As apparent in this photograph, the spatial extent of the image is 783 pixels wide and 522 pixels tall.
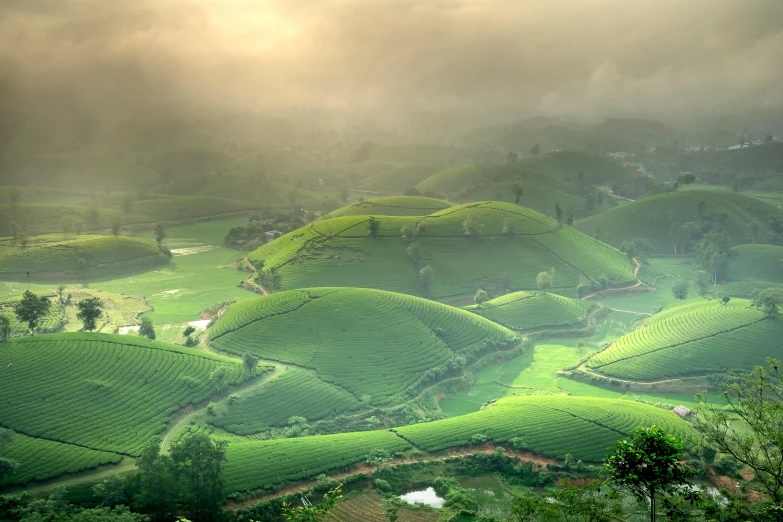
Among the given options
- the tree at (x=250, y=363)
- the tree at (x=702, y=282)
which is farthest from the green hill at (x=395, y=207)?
the tree at (x=250, y=363)

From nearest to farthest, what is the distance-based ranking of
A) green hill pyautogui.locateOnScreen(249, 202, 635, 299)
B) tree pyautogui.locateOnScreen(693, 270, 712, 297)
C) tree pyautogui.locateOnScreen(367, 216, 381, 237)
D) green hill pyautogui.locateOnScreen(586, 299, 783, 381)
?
1. green hill pyautogui.locateOnScreen(586, 299, 783, 381)
2. green hill pyautogui.locateOnScreen(249, 202, 635, 299)
3. tree pyautogui.locateOnScreen(693, 270, 712, 297)
4. tree pyautogui.locateOnScreen(367, 216, 381, 237)

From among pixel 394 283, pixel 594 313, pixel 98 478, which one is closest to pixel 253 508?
pixel 98 478

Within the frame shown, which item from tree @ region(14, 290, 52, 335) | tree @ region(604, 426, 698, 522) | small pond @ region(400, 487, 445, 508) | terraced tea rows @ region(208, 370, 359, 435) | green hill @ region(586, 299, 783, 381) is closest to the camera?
tree @ region(604, 426, 698, 522)

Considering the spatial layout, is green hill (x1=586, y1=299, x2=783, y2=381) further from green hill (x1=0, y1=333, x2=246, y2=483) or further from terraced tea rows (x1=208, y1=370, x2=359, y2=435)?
green hill (x1=0, y1=333, x2=246, y2=483)

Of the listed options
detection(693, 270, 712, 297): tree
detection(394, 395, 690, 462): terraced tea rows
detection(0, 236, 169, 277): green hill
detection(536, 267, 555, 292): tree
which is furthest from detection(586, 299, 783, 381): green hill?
detection(0, 236, 169, 277): green hill

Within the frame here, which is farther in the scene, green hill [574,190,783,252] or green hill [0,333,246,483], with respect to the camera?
green hill [574,190,783,252]

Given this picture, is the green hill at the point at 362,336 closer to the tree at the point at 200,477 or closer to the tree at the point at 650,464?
the tree at the point at 200,477

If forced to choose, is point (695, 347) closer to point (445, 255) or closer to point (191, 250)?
point (445, 255)
